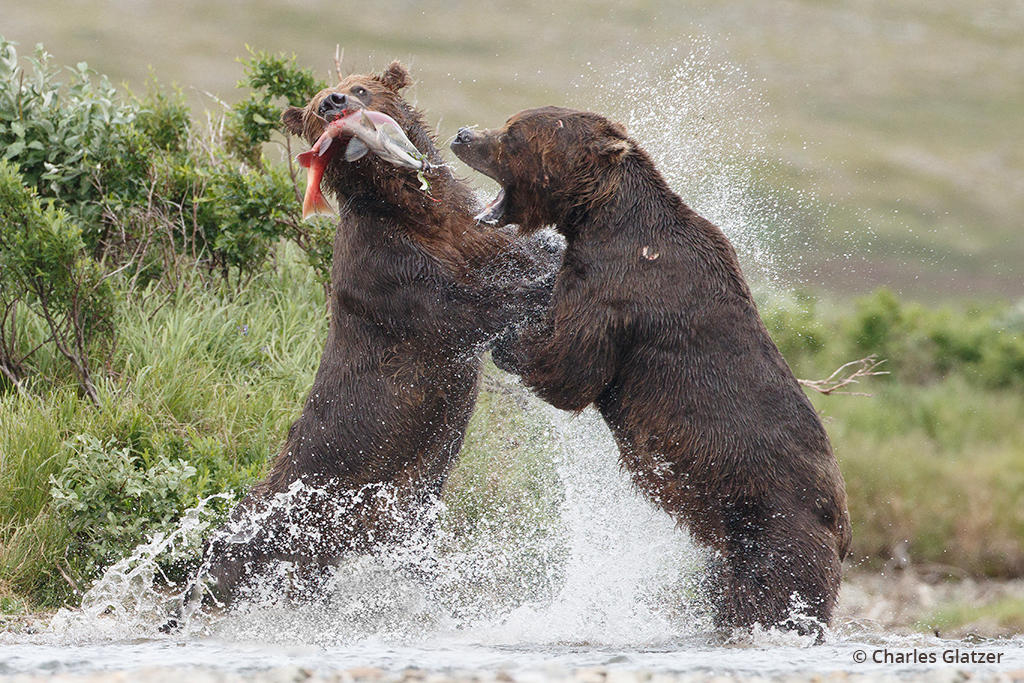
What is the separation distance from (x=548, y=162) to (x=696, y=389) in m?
1.17

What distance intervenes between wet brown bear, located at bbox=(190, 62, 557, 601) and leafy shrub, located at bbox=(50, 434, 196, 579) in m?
0.90

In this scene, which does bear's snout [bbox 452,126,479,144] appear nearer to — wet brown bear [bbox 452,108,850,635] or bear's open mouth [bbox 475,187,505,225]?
bear's open mouth [bbox 475,187,505,225]

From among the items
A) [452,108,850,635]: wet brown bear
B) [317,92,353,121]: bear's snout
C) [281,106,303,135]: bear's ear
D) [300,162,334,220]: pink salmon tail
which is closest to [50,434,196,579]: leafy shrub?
[300,162,334,220]: pink salmon tail

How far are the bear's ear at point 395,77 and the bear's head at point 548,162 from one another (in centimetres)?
68

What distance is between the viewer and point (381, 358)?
521 centimetres

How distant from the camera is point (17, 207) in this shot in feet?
21.6

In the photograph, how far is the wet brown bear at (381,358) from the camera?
5102 mm

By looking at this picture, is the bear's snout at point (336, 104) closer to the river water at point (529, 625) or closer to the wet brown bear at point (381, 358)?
the wet brown bear at point (381, 358)

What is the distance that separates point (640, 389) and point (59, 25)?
153ft

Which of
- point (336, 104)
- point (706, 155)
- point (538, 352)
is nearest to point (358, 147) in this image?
point (336, 104)

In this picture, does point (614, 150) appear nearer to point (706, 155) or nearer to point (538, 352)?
point (538, 352)

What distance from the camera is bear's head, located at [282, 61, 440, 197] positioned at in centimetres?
509

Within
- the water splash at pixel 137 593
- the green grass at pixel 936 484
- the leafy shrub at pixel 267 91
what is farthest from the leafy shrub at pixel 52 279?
the green grass at pixel 936 484

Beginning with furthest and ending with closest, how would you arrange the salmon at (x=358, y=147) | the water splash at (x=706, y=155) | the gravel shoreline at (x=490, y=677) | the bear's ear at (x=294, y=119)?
the water splash at (x=706, y=155), the bear's ear at (x=294, y=119), the salmon at (x=358, y=147), the gravel shoreline at (x=490, y=677)
